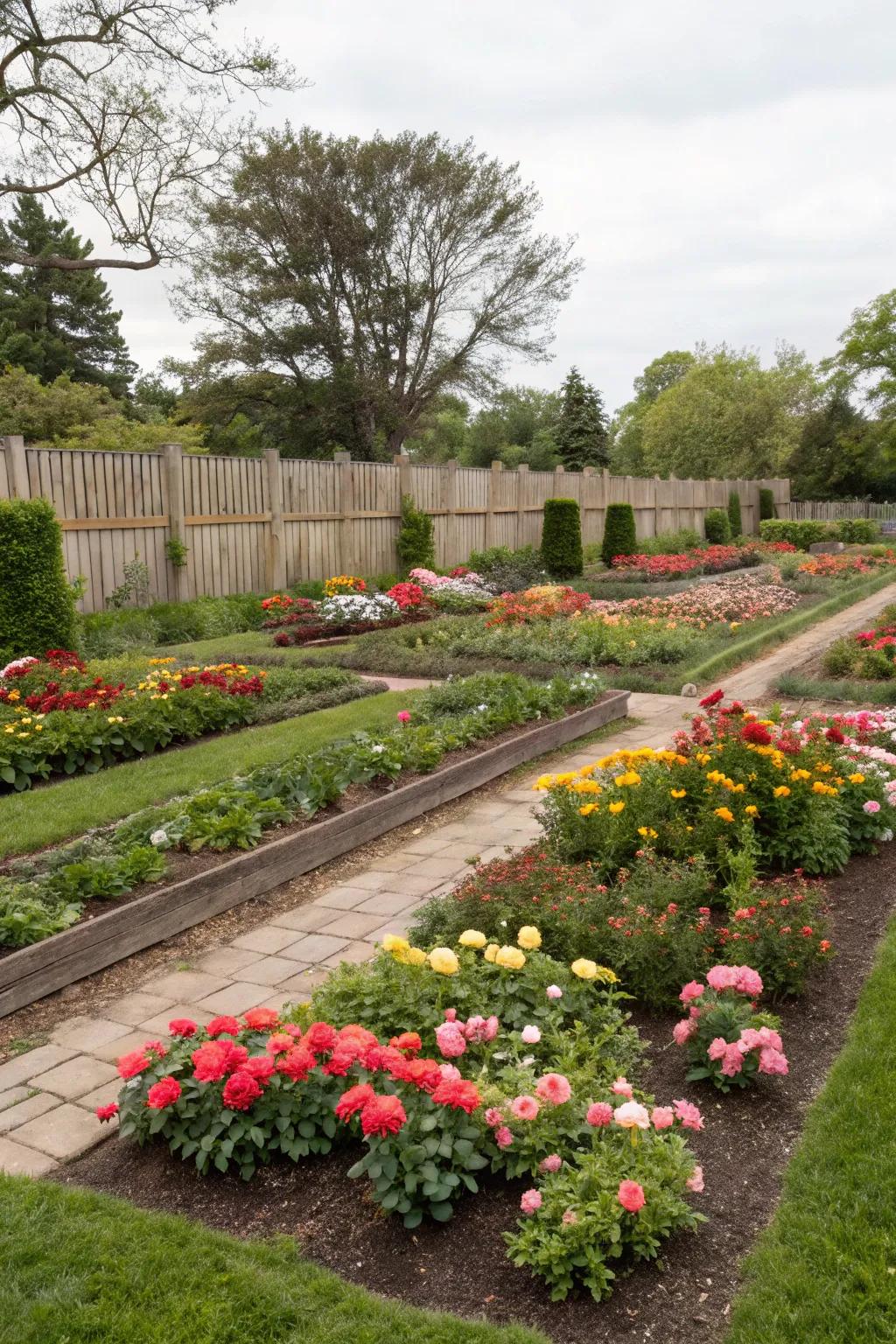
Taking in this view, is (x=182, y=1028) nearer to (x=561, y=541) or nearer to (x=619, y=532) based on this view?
(x=561, y=541)

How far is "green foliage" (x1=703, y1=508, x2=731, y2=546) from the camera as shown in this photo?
26.2 meters

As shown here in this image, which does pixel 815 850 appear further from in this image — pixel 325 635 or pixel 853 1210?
pixel 325 635

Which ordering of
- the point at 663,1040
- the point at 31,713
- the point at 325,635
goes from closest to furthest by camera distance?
the point at 663,1040 < the point at 31,713 < the point at 325,635

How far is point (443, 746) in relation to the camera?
234 inches

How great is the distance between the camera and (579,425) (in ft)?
109

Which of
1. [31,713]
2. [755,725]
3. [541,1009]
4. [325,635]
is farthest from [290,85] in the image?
[541,1009]

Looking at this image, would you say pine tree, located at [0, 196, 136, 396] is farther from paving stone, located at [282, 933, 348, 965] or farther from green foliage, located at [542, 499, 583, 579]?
paving stone, located at [282, 933, 348, 965]

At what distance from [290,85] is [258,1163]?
16.2 metres

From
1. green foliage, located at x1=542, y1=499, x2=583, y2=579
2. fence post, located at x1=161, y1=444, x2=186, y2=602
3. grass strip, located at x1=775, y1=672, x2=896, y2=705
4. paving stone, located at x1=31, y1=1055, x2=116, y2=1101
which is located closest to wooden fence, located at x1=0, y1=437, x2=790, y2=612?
fence post, located at x1=161, y1=444, x2=186, y2=602

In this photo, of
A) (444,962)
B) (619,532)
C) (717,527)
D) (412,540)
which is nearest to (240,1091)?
(444,962)

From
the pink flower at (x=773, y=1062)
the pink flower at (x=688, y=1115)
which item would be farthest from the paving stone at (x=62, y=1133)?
the pink flower at (x=773, y=1062)

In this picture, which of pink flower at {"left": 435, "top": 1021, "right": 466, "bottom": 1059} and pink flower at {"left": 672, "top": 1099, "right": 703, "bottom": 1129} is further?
pink flower at {"left": 435, "top": 1021, "right": 466, "bottom": 1059}

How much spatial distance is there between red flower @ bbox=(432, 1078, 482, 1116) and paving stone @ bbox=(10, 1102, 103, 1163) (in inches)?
41.6

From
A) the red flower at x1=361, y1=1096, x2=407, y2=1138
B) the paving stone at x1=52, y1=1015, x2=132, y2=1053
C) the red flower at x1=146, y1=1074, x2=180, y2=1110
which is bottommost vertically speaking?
the paving stone at x1=52, y1=1015, x2=132, y2=1053
